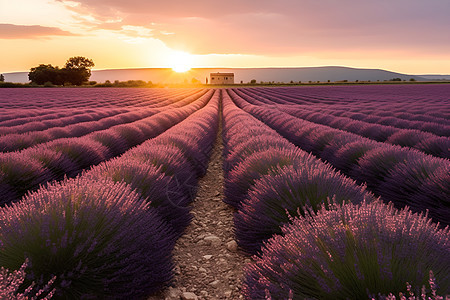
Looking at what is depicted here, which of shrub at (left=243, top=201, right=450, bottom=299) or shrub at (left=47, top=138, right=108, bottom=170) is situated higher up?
shrub at (left=243, top=201, right=450, bottom=299)

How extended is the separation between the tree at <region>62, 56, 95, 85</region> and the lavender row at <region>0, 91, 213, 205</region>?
80108 millimetres

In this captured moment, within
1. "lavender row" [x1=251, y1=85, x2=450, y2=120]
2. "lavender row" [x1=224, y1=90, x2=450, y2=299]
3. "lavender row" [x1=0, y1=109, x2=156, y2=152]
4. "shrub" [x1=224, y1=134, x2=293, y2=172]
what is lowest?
"lavender row" [x1=251, y1=85, x2=450, y2=120]

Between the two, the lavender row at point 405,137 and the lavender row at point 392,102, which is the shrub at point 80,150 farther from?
the lavender row at point 392,102

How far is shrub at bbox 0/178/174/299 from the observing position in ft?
5.84

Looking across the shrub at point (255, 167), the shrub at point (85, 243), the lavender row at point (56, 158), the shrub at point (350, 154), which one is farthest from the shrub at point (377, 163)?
the lavender row at point (56, 158)

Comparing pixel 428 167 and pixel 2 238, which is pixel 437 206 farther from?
pixel 2 238

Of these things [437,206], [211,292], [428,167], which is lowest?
[211,292]

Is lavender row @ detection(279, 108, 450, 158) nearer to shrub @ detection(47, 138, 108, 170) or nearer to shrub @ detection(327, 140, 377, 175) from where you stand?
shrub @ detection(327, 140, 377, 175)

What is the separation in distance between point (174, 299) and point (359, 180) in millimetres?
3558

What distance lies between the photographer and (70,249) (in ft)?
6.02

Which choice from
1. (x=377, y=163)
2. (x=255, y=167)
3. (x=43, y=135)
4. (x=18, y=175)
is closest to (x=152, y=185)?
(x=255, y=167)

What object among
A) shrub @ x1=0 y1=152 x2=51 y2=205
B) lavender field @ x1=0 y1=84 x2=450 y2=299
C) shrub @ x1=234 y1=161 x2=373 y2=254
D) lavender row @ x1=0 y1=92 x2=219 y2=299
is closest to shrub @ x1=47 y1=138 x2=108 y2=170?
lavender field @ x1=0 y1=84 x2=450 y2=299

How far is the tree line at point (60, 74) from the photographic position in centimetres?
7675

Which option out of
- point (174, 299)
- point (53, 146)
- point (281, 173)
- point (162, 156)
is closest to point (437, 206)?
point (281, 173)
